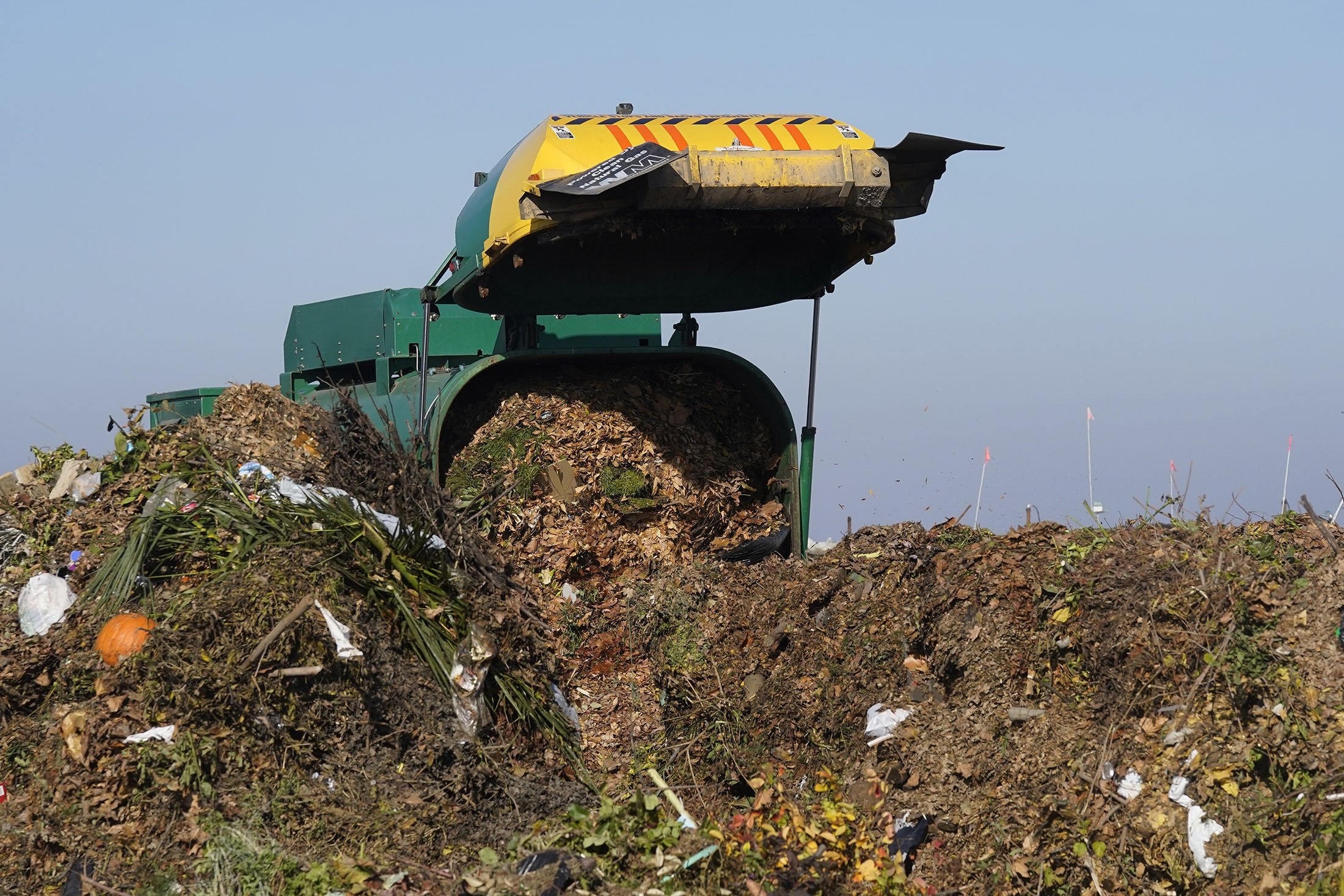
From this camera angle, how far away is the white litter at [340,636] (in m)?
4.71

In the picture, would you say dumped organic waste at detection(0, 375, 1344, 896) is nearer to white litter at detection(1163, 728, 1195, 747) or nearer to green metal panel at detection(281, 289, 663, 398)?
white litter at detection(1163, 728, 1195, 747)

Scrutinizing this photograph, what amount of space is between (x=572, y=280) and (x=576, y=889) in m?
3.41

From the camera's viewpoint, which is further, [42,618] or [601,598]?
[601,598]

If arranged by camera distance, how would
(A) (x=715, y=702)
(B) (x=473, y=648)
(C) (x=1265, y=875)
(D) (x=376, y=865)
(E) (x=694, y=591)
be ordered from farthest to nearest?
1. (E) (x=694, y=591)
2. (A) (x=715, y=702)
3. (B) (x=473, y=648)
4. (D) (x=376, y=865)
5. (C) (x=1265, y=875)

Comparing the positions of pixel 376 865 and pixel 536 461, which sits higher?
pixel 536 461

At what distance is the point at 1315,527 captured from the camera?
5.14 meters

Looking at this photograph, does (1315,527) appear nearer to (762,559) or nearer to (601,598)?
(762,559)

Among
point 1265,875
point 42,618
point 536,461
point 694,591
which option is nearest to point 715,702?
point 694,591

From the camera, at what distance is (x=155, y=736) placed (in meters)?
4.43

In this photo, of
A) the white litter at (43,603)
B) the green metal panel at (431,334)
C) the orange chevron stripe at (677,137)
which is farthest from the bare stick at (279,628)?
the green metal panel at (431,334)

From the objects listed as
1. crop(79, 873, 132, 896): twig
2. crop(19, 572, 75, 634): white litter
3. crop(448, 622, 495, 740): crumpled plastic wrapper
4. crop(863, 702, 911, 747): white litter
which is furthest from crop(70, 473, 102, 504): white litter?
crop(863, 702, 911, 747): white litter

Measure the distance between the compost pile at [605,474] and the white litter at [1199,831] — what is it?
9.37 feet

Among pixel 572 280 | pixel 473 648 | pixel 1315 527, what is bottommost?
pixel 473 648

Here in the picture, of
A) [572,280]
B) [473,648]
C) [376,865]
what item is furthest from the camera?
[572,280]
